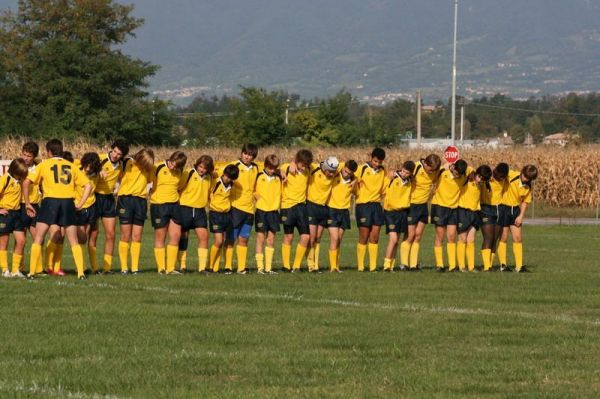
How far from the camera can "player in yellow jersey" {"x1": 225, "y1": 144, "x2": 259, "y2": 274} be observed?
800 inches

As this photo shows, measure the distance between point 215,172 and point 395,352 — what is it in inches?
348

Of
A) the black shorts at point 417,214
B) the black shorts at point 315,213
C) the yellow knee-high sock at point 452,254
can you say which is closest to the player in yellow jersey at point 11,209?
the black shorts at point 315,213

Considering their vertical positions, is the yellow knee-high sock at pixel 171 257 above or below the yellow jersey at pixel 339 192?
below

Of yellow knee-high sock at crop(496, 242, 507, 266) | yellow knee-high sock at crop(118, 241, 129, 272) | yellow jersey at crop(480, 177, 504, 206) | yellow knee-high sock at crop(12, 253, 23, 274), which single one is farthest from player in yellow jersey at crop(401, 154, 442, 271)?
yellow knee-high sock at crop(12, 253, 23, 274)

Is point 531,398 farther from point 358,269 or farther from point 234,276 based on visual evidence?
point 358,269

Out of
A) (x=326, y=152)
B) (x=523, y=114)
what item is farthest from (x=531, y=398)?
(x=523, y=114)

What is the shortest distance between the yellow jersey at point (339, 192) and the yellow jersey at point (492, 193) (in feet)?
7.92

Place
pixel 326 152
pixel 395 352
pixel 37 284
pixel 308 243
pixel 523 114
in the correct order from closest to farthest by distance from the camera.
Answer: pixel 395 352, pixel 37 284, pixel 308 243, pixel 326 152, pixel 523 114

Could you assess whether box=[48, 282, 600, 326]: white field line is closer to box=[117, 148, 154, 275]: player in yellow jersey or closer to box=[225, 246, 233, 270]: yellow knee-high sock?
box=[117, 148, 154, 275]: player in yellow jersey

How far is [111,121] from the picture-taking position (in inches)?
2840

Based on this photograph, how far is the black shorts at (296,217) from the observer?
68.4 ft

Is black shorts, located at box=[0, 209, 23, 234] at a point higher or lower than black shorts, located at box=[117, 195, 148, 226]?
lower

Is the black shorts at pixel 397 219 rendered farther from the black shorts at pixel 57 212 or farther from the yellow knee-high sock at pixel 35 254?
the yellow knee-high sock at pixel 35 254

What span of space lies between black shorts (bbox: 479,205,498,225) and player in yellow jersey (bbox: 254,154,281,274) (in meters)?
3.73
